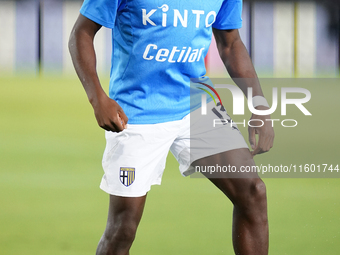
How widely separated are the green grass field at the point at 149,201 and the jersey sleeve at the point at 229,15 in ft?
4.54

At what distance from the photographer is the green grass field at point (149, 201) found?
3.12 meters

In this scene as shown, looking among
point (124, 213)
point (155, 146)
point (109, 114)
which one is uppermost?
point (109, 114)

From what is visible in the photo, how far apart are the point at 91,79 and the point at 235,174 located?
81cm

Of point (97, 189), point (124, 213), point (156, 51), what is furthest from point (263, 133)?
point (97, 189)

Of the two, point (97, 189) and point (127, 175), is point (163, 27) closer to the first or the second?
point (127, 175)

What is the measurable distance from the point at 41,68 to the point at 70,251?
41.6 feet


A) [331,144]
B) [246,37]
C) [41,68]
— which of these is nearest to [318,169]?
[331,144]

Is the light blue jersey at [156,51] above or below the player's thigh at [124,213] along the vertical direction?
above

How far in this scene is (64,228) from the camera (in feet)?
11.1

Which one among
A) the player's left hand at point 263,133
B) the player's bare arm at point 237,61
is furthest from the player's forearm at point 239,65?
the player's left hand at point 263,133

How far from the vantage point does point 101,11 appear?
80.7 inches

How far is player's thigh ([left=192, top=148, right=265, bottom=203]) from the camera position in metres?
2.24

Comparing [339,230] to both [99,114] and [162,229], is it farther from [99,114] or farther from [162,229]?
[99,114]

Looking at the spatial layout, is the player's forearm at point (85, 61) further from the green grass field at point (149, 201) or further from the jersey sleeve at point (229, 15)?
the green grass field at point (149, 201)
